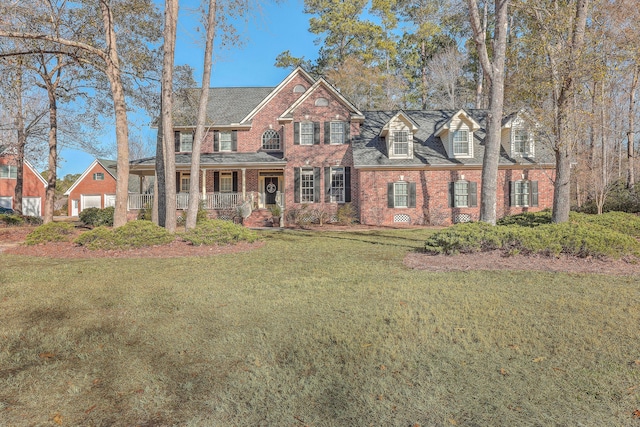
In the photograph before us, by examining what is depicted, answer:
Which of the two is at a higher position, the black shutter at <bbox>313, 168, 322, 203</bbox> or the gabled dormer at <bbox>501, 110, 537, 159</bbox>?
the gabled dormer at <bbox>501, 110, 537, 159</bbox>

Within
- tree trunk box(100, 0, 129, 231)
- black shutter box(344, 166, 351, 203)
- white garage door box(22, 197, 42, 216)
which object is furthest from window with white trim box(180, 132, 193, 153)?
white garage door box(22, 197, 42, 216)

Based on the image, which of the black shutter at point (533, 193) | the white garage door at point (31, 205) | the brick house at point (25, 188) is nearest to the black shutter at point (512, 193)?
the black shutter at point (533, 193)

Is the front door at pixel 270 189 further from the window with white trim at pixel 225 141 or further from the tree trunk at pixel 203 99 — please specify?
the tree trunk at pixel 203 99

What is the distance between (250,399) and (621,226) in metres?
11.8

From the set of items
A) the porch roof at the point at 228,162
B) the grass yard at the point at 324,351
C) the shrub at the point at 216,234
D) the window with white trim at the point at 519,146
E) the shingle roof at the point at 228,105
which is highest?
the shingle roof at the point at 228,105

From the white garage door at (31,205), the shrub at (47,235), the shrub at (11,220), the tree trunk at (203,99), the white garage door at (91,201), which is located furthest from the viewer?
the white garage door at (91,201)

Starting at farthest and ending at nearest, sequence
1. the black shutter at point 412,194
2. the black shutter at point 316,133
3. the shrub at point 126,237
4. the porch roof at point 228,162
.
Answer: the black shutter at point 316,133, the porch roof at point 228,162, the black shutter at point 412,194, the shrub at point 126,237

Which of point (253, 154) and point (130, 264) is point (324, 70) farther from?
point (130, 264)

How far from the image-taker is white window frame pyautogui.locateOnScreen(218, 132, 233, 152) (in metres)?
21.5

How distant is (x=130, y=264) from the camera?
25.6 feet

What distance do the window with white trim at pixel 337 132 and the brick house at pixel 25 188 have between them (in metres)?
28.9

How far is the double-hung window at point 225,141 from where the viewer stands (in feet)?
70.6

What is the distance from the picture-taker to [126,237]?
9.62m

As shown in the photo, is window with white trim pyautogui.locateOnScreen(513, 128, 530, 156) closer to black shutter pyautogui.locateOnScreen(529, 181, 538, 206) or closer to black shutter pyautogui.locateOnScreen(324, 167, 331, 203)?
black shutter pyautogui.locateOnScreen(529, 181, 538, 206)
